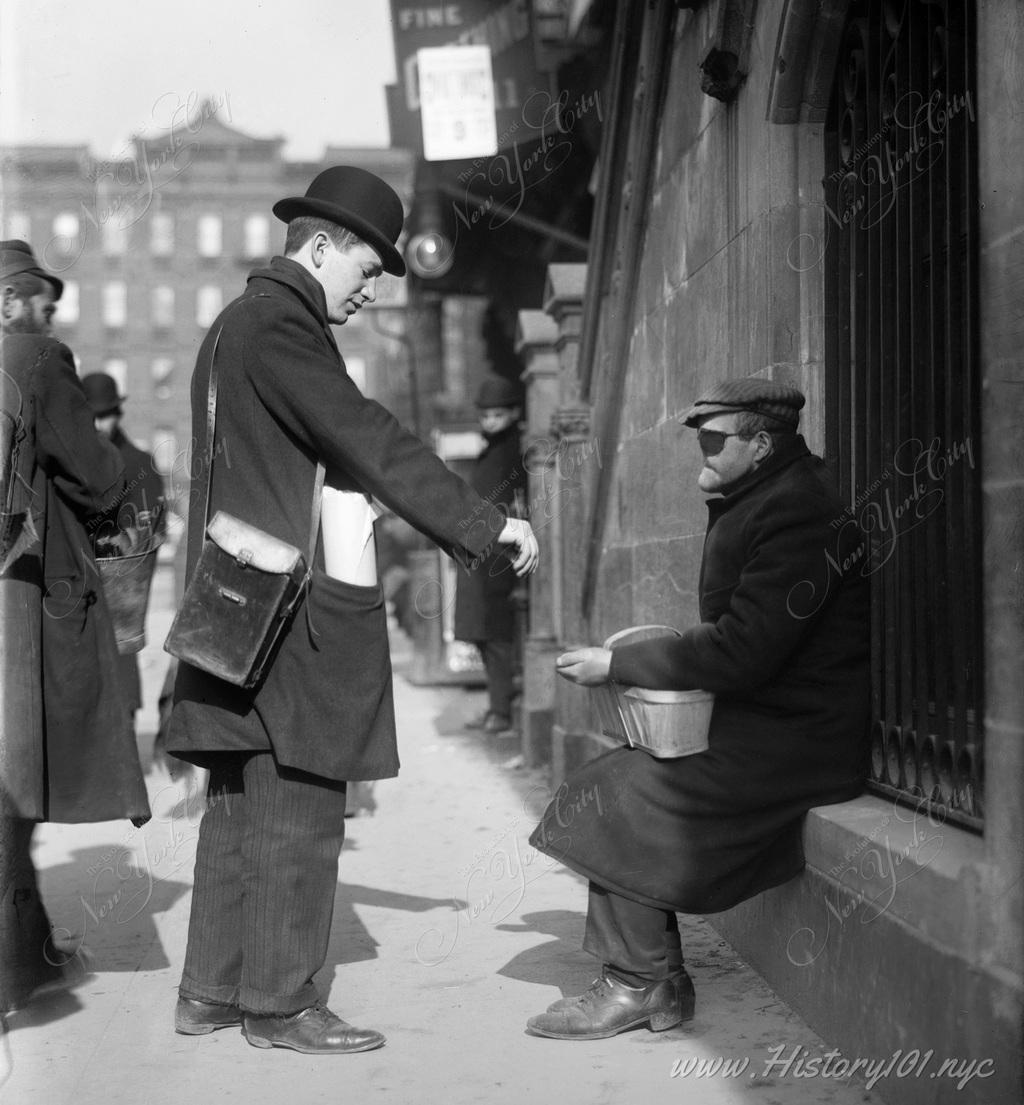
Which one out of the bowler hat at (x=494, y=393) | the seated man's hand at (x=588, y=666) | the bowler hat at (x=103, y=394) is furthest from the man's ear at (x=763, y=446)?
the bowler hat at (x=494, y=393)

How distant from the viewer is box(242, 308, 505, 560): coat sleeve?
3604mm

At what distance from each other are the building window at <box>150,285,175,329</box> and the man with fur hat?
2546 inches

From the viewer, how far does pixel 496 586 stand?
31.8 ft

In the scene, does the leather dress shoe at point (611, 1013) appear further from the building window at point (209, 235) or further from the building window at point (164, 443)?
the building window at point (209, 235)

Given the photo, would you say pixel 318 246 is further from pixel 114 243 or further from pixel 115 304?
pixel 114 243

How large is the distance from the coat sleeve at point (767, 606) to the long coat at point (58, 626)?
64.4 inches

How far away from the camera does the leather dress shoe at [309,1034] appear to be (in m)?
3.61

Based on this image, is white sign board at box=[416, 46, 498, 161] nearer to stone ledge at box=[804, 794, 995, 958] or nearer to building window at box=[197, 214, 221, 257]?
stone ledge at box=[804, 794, 995, 958]

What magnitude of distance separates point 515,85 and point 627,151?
613cm

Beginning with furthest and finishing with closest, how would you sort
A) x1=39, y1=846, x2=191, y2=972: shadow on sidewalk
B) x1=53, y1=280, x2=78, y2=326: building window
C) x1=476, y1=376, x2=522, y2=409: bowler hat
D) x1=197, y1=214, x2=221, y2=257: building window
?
x1=53, y1=280, x2=78, y2=326: building window < x1=197, y1=214, x2=221, y2=257: building window < x1=476, y1=376, x2=522, y2=409: bowler hat < x1=39, y1=846, x2=191, y2=972: shadow on sidewalk

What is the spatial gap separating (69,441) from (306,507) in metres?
0.92

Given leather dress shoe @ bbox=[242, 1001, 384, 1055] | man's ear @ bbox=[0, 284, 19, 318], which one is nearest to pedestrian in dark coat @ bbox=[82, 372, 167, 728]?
man's ear @ bbox=[0, 284, 19, 318]

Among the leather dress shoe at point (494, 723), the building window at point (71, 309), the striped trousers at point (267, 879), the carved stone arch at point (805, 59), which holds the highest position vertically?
the building window at point (71, 309)

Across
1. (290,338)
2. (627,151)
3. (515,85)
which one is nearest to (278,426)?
(290,338)
